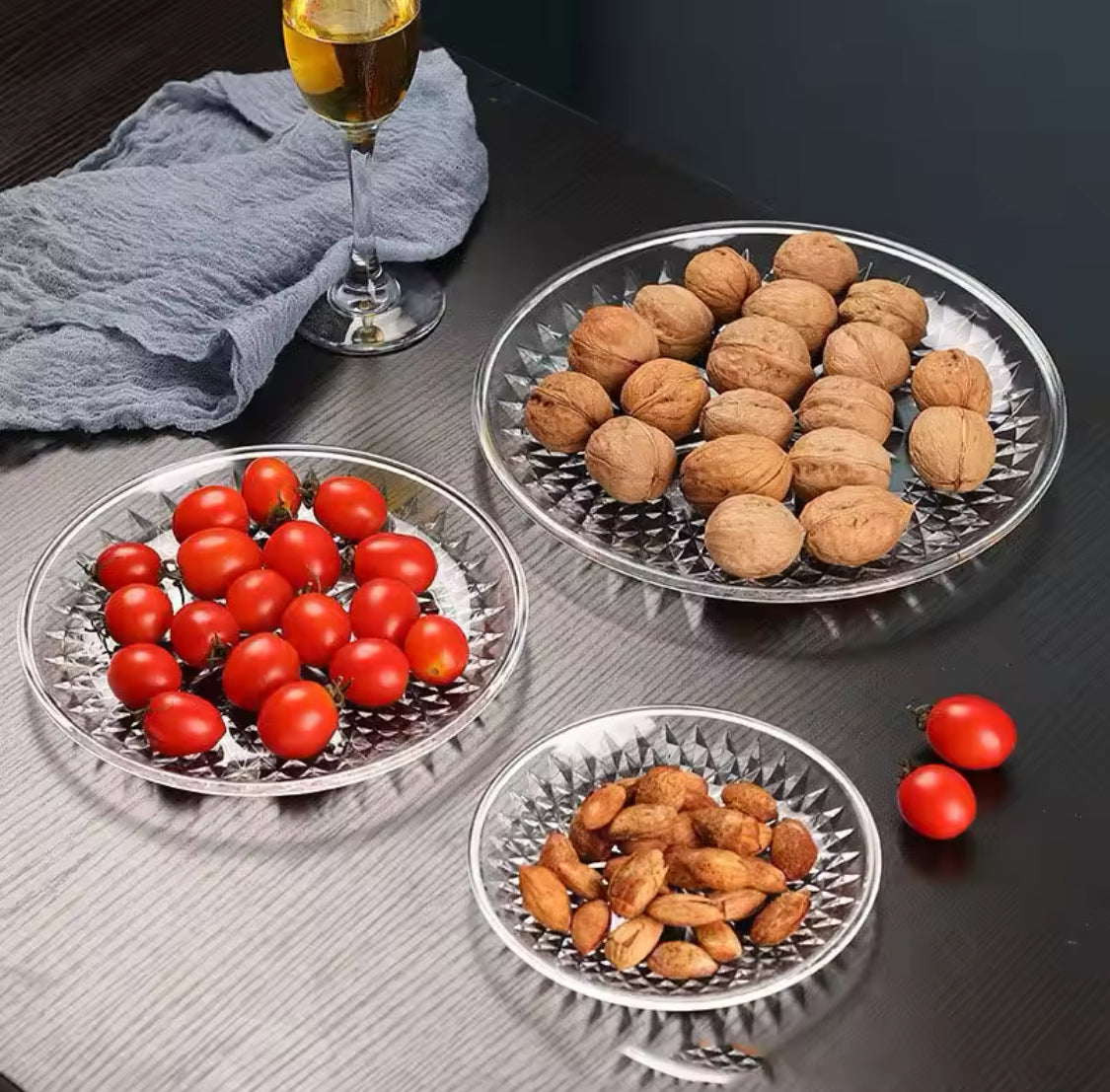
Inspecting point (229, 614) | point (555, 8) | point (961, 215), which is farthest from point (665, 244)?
point (555, 8)

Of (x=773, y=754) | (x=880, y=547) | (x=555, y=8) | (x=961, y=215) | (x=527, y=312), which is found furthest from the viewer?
(x=555, y=8)

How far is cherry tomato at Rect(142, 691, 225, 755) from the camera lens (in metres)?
1.11

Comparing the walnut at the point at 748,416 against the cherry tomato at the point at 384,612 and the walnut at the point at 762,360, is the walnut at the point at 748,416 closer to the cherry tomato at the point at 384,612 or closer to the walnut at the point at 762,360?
the walnut at the point at 762,360

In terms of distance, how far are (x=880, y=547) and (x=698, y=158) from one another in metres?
1.47

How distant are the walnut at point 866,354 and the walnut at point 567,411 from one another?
17 cm

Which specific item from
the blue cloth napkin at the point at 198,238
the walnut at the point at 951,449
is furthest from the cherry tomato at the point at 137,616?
the walnut at the point at 951,449

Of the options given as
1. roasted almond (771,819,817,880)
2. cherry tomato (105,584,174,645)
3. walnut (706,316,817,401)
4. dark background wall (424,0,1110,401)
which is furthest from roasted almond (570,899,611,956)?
dark background wall (424,0,1110,401)

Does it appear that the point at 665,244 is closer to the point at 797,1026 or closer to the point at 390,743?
the point at 390,743

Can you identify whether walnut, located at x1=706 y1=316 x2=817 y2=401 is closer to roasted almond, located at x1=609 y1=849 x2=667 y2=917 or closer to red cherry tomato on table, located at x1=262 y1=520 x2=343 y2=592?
red cherry tomato on table, located at x1=262 y1=520 x2=343 y2=592

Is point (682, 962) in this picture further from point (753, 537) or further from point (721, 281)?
point (721, 281)

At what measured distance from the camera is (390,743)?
114 cm

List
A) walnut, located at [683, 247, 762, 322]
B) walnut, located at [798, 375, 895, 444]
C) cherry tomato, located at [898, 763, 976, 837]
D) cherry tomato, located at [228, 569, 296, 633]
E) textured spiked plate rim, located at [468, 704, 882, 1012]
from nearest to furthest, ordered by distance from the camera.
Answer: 1. textured spiked plate rim, located at [468, 704, 882, 1012]
2. cherry tomato, located at [898, 763, 976, 837]
3. cherry tomato, located at [228, 569, 296, 633]
4. walnut, located at [798, 375, 895, 444]
5. walnut, located at [683, 247, 762, 322]

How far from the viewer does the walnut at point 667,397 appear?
132 cm

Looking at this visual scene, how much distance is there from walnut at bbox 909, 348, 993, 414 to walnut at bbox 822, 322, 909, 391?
2 centimetres
